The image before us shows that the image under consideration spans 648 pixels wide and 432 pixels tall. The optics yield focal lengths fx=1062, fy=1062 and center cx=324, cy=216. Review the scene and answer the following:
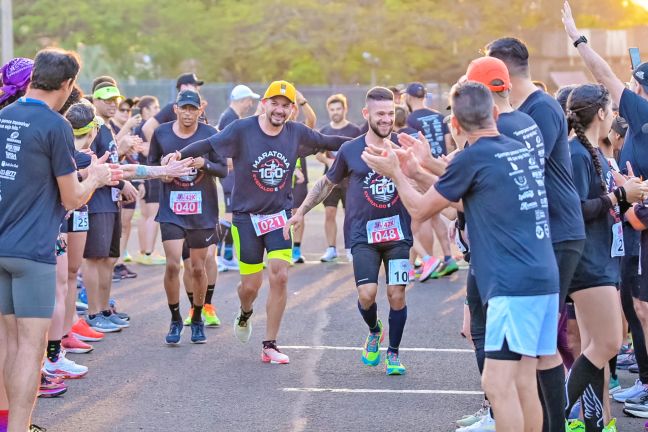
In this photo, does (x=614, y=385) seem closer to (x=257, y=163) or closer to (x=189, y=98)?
(x=257, y=163)

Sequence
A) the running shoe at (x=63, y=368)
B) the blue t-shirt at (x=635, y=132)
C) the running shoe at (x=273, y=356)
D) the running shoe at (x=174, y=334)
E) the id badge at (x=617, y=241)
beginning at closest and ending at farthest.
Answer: the id badge at (x=617, y=241)
the blue t-shirt at (x=635, y=132)
the running shoe at (x=63, y=368)
the running shoe at (x=273, y=356)
the running shoe at (x=174, y=334)

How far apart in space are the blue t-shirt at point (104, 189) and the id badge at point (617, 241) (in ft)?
16.3

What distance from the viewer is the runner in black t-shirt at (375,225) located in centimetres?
823

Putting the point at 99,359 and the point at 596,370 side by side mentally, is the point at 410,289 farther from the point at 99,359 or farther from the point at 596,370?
the point at 596,370

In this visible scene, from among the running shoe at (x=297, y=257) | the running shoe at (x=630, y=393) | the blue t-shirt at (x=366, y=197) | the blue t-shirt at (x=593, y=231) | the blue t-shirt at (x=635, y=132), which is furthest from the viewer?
the running shoe at (x=297, y=257)

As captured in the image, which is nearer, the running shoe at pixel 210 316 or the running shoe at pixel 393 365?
the running shoe at pixel 393 365

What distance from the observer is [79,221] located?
9.12m

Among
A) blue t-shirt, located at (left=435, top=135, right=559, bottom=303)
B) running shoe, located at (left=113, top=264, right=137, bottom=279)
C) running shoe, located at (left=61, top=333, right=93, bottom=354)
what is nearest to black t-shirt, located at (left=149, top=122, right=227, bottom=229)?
running shoe, located at (left=61, top=333, right=93, bottom=354)

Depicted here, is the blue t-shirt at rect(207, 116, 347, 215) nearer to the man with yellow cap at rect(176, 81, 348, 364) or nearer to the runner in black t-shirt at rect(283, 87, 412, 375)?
the man with yellow cap at rect(176, 81, 348, 364)

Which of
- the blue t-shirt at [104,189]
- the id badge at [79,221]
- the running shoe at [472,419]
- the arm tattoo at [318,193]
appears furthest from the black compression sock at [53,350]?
the running shoe at [472,419]

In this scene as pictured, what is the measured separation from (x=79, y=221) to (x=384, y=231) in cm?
270

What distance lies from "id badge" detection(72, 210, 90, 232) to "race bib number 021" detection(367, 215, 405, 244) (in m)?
2.56

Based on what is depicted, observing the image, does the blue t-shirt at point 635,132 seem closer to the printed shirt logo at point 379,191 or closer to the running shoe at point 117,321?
the printed shirt logo at point 379,191

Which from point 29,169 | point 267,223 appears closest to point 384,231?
point 267,223
